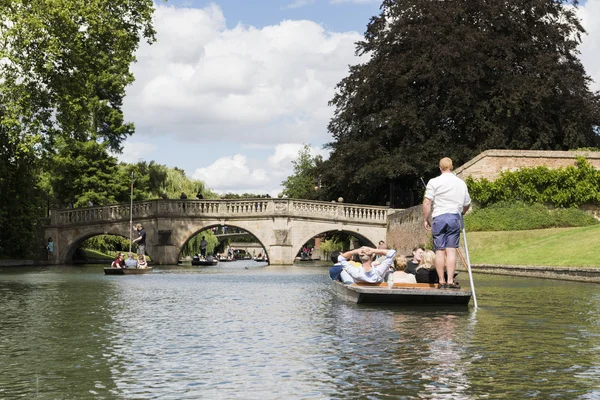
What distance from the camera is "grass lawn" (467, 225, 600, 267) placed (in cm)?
2253

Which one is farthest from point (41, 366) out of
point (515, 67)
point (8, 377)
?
point (515, 67)

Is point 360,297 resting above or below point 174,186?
below

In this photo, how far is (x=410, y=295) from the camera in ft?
41.8

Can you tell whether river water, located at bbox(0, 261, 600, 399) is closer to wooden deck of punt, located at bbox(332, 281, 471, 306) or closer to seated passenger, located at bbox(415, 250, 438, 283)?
wooden deck of punt, located at bbox(332, 281, 471, 306)

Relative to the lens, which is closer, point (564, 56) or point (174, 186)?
point (564, 56)

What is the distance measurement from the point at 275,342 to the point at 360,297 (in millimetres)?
4509

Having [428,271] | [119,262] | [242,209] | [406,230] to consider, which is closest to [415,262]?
[428,271]

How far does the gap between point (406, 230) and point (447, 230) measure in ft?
85.8

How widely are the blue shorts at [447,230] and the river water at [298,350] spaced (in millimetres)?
1002

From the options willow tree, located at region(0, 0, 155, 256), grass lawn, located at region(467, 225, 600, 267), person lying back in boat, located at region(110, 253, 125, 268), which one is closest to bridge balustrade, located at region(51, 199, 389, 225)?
willow tree, located at region(0, 0, 155, 256)

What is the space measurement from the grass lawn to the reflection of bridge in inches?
478

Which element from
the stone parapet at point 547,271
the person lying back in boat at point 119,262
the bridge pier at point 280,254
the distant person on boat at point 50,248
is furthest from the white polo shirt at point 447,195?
the distant person on boat at point 50,248

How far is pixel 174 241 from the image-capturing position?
43219 mm

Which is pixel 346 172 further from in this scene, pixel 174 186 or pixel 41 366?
pixel 41 366
